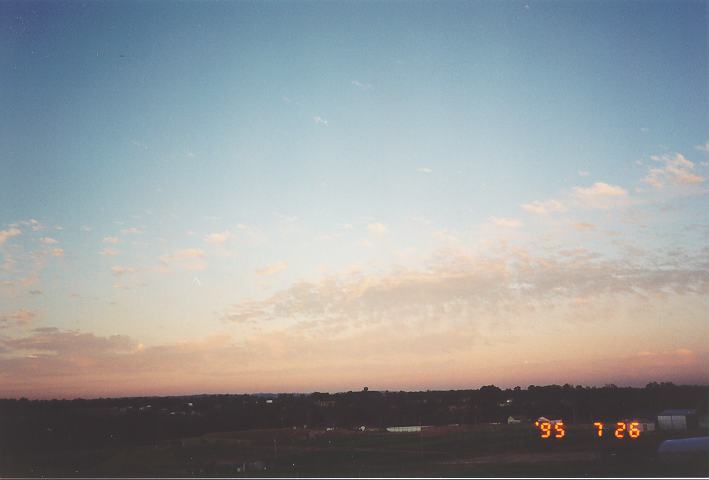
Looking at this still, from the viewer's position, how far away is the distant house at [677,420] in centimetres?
8212

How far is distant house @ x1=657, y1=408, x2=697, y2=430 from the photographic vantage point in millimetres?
82125

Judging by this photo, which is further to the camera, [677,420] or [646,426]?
[646,426]

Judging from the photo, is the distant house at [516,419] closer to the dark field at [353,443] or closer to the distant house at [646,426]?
the dark field at [353,443]

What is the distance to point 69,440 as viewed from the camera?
8869 centimetres

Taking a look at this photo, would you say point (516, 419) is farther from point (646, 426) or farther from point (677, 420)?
point (677, 420)

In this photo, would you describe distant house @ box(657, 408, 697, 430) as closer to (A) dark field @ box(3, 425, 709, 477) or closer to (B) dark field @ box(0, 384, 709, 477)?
(B) dark field @ box(0, 384, 709, 477)

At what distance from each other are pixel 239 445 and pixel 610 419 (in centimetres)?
6288

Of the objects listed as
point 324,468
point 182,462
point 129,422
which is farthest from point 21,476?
point 129,422

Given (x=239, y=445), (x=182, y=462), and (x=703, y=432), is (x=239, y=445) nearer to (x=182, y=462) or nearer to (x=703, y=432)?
(x=182, y=462)

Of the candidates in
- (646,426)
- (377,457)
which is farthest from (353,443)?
(646,426)

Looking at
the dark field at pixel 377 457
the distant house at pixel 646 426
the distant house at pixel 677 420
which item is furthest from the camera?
the distant house at pixel 646 426

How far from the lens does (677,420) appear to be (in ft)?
271

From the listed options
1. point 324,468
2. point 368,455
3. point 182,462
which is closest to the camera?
point 324,468

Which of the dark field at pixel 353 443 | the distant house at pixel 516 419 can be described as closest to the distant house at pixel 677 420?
the dark field at pixel 353 443
